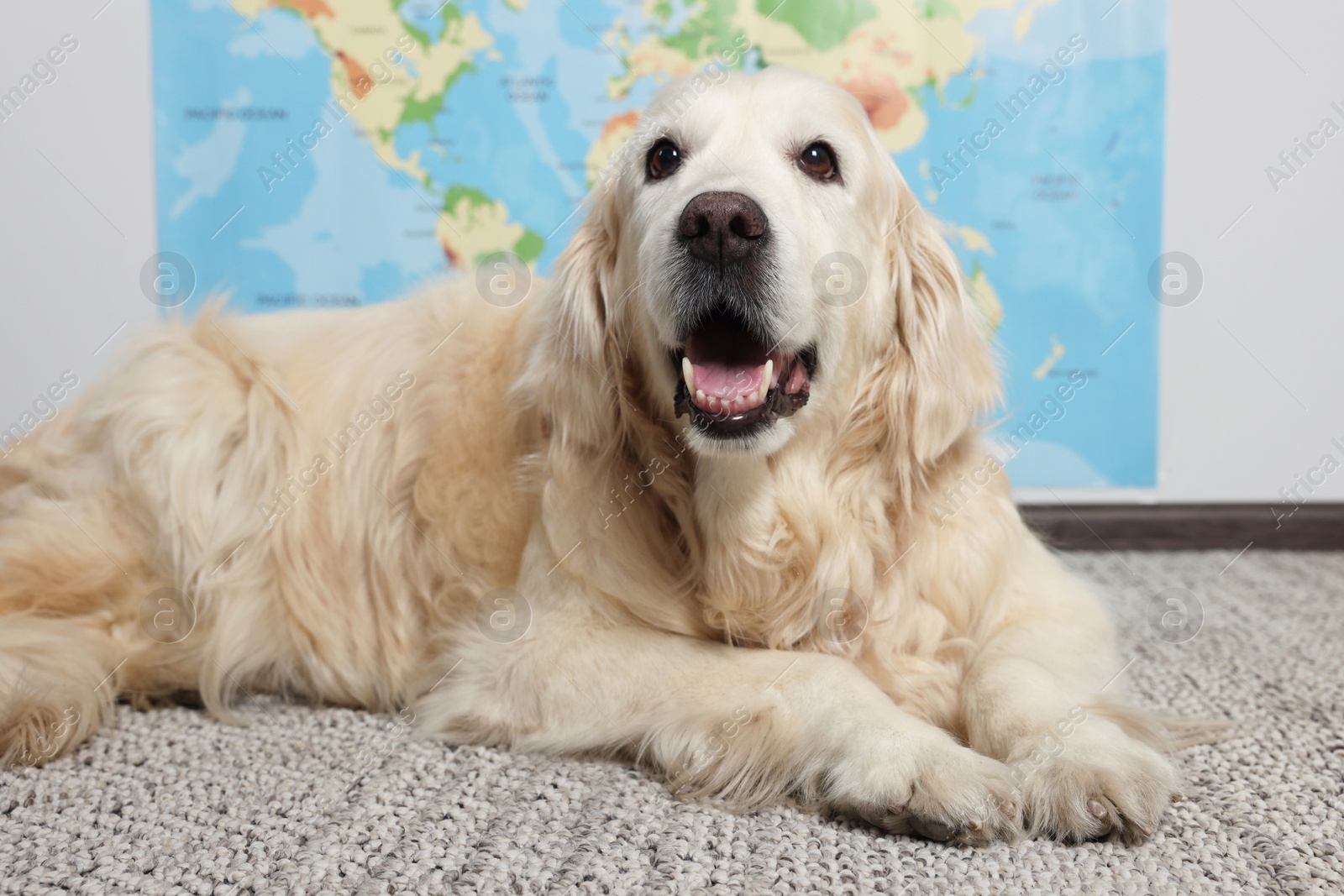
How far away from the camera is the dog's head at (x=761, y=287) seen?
5.11 feet

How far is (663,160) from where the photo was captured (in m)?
1.74

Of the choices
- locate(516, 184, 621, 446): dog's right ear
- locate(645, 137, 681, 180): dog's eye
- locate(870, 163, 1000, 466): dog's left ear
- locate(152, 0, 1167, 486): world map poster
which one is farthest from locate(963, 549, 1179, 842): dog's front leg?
locate(152, 0, 1167, 486): world map poster

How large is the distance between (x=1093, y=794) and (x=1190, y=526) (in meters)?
2.71

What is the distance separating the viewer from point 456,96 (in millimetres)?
3512

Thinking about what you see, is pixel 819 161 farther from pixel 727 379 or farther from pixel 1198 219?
pixel 1198 219

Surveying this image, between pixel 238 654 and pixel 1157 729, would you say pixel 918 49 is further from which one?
pixel 238 654

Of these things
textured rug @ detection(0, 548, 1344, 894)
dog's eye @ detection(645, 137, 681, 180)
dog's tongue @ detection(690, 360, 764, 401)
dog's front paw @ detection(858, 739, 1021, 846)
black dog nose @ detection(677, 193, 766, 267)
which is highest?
dog's eye @ detection(645, 137, 681, 180)

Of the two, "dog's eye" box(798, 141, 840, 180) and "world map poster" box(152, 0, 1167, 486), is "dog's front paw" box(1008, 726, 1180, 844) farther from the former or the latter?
"world map poster" box(152, 0, 1167, 486)

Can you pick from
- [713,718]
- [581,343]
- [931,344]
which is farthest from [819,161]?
[713,718]

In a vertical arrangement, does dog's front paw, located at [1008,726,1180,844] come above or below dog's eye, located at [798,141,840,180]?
below

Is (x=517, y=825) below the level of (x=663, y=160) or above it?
below

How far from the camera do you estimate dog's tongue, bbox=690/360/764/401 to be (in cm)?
158

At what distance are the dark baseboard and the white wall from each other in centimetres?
11

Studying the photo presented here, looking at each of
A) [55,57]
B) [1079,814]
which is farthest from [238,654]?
[55,57]
